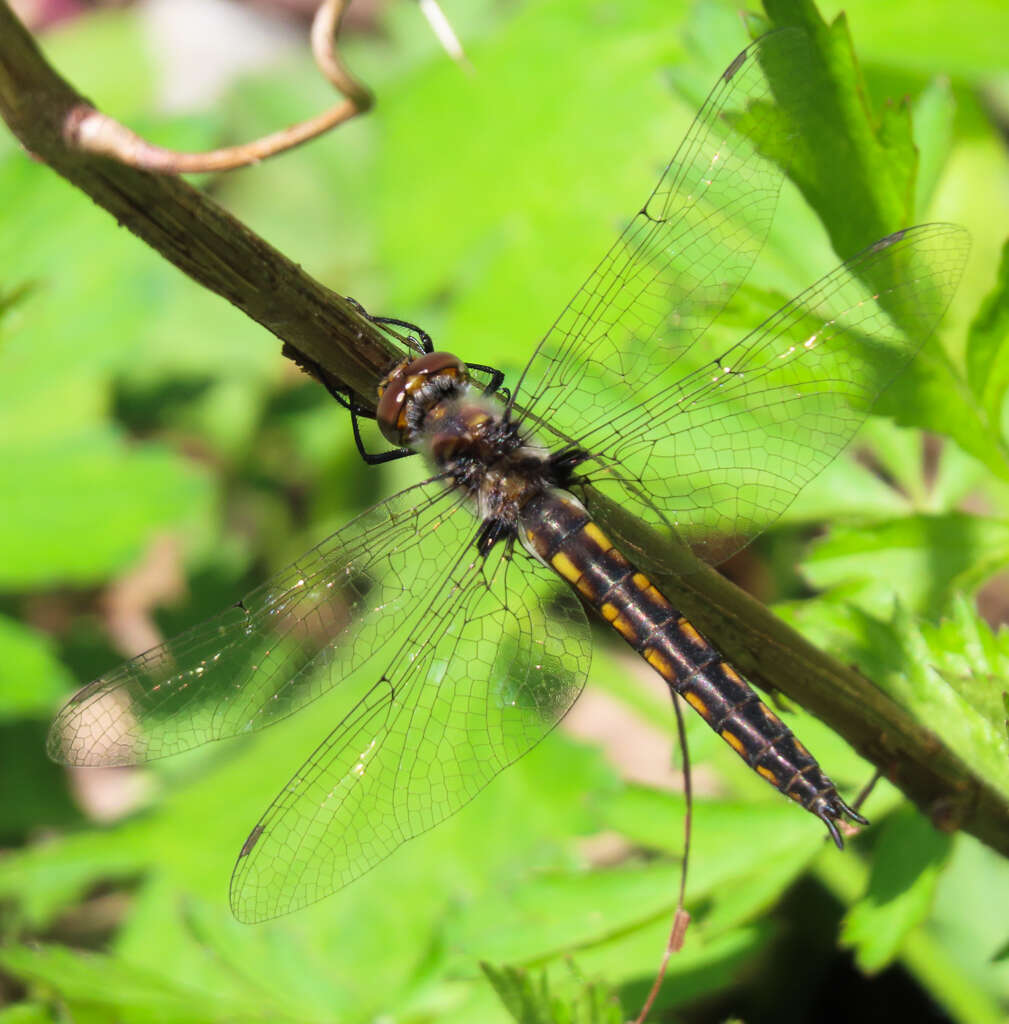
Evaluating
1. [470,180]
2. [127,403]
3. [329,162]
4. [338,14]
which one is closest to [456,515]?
[338,14]

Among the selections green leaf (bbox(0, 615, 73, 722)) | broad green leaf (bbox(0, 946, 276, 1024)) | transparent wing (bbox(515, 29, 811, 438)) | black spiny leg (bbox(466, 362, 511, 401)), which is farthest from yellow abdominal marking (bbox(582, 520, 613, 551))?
green leaf (bbox(0, 615, 73, 722))

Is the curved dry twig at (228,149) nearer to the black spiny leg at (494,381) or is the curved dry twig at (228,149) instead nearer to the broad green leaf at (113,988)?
the black spiny leg at (494,381)

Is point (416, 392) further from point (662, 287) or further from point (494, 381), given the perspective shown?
point (662, 287)

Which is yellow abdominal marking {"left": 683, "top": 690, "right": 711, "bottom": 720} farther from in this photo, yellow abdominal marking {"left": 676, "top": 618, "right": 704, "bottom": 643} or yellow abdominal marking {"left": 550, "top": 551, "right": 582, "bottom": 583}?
yellow abdominal marking {"left": 550, "top": 551, "right": 582, "bottom": 583}

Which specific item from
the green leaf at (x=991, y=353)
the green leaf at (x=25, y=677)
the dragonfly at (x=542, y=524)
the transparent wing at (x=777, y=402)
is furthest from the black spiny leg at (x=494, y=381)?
the green leaf at (x=25, y=677)

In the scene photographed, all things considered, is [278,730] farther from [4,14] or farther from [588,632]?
[4,14]

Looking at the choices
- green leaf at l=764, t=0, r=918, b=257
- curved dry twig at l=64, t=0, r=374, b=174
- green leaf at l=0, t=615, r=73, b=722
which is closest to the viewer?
curved dry twig at l=64, t=0, r=374, b=174
